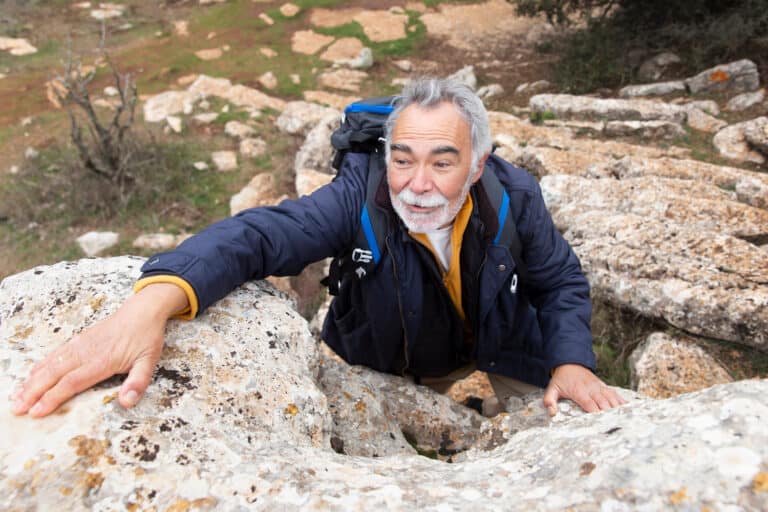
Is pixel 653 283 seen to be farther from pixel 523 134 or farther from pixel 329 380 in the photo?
pixel 523 134

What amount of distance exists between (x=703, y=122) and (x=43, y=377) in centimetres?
956

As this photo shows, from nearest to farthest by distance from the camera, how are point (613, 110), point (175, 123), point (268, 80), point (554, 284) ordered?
point (554, 284), point (613, 110), point (175, 123), point (268, 80)

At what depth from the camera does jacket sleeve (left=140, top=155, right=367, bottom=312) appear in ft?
6.57

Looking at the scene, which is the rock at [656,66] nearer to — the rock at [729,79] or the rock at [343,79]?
the rock at [729,79]

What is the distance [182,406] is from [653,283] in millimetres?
3727

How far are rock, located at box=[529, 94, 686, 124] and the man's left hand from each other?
292 inches

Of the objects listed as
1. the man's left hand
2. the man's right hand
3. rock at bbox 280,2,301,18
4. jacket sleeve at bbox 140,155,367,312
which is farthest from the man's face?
rock at bbox 280,2,301,18

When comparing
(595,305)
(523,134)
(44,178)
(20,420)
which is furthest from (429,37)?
(20,420)

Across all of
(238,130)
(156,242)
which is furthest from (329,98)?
(156,242)

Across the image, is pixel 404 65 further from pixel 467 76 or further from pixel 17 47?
pixel 17 47

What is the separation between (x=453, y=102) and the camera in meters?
2.61

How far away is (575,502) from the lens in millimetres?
1302

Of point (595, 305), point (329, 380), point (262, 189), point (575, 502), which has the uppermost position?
point (575, 502)

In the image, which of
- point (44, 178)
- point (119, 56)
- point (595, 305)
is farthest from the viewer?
point (119, 56)
